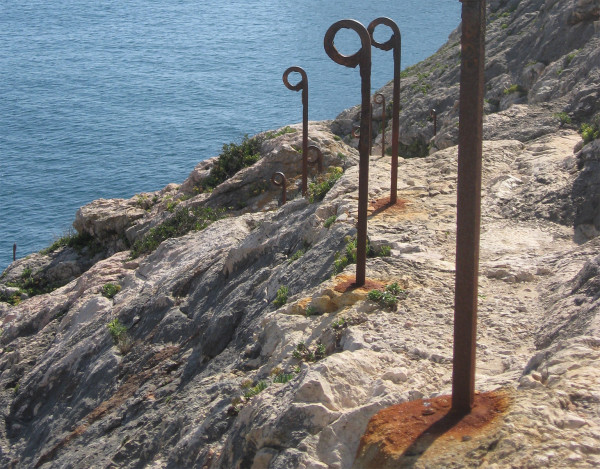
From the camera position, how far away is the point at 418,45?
6838 cm

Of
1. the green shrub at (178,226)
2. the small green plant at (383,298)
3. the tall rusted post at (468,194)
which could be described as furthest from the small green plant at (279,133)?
the tall rusted post at (468,194)

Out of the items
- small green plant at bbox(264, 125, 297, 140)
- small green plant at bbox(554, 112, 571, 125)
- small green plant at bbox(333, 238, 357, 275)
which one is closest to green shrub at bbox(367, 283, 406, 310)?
small green plant at bbox(333, 238, 357, 275)

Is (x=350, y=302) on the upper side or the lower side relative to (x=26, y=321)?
upper

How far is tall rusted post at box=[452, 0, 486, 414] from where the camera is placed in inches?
171

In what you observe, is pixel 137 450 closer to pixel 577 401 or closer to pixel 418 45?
pixel 577 401

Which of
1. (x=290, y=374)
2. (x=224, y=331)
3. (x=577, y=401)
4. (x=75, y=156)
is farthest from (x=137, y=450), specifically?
(x=75, y=156)

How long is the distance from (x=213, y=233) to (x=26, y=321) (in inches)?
138

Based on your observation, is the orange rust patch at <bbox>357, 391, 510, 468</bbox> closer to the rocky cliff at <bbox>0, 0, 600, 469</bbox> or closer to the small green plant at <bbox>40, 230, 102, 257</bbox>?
the rocky cliff at <bbox>0, 0, 600, 469</bbox>

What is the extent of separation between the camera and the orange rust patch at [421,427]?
172 inches

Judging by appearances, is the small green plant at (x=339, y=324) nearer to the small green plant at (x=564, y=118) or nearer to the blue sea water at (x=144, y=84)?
the small green plant at (x=564, y=118)

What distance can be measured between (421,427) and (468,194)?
1412 mm

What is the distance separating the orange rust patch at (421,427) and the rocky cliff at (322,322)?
0.16 feet

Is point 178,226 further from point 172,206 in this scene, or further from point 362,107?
point 362,107

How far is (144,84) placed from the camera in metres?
65.9
